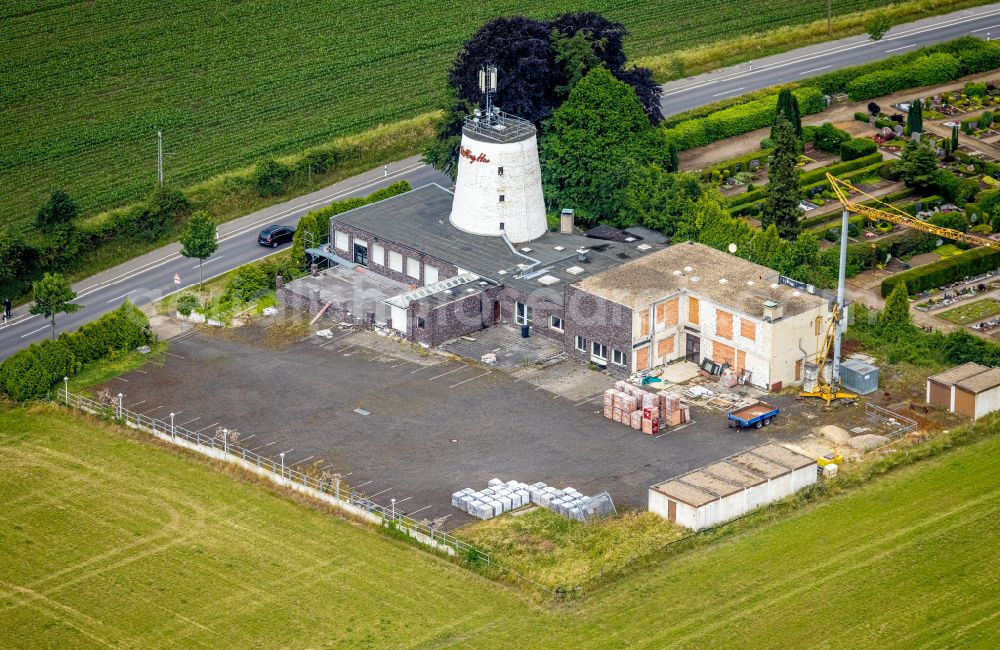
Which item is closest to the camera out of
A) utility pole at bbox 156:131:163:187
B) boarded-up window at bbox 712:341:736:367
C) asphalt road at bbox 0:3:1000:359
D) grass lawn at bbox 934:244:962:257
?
boarded-up window at bbox 712:341:736:367

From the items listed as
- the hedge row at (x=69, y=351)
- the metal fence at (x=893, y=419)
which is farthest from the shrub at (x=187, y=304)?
the metal fence at (x=893, y=419)

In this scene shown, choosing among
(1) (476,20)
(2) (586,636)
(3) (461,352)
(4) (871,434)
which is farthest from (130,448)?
(1) (476,20)

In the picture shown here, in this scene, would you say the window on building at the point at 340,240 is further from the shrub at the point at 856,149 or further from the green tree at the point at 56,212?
the shrub at the point at 856,149

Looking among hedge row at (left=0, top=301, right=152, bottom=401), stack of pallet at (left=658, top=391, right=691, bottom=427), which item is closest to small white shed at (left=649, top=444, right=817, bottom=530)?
stack of pallet at (left=658, top=391, right=691, bottom=427)

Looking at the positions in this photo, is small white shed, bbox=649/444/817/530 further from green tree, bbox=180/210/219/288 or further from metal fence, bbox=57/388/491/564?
green tree, bbox=180/210/219/288

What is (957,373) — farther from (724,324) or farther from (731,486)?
(731,486)

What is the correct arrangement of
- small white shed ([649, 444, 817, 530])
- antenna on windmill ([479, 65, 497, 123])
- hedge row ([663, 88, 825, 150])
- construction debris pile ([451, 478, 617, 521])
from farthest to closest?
hedge row ([663, 88, 825, 150])
antenna on windmill ([479, 65, 497, 123])
construction debris pile ([451, 478, 617, 521])
small white shed ([649, 444, 817, 530])

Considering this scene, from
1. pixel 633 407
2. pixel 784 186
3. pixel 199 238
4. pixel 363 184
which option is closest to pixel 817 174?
pixel 784 186
